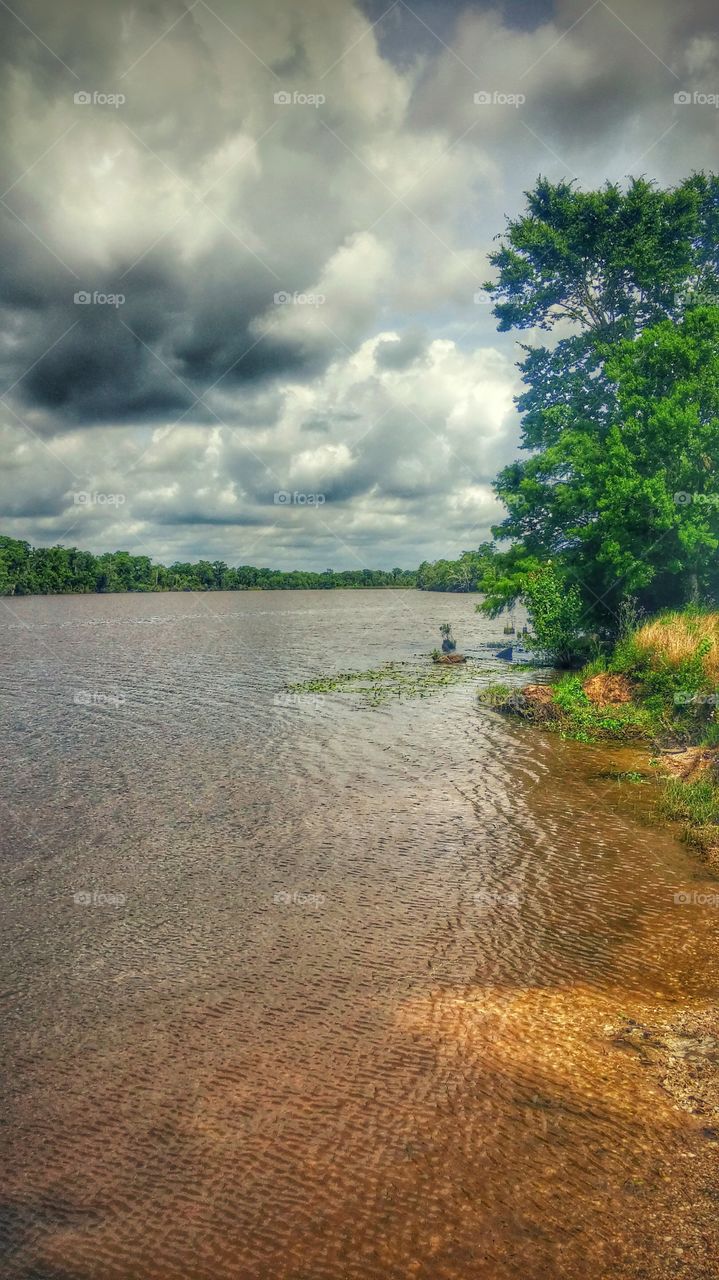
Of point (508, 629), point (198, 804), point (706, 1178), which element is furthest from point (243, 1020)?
point (508, 629)

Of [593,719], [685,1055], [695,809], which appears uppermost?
[593,719]

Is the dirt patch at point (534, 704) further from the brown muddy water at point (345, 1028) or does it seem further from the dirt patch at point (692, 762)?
the brown muddy water at point (345, 1028)

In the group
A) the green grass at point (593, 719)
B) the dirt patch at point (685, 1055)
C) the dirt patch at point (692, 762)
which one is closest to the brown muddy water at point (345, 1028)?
the dirt patch at point (685, 1055)

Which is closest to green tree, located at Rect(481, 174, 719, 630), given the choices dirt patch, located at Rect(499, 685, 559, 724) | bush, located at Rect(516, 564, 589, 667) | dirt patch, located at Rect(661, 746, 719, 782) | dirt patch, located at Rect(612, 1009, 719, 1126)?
bush, located at Rect(516, 564, 589, 667)

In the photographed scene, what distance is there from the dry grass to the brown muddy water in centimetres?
565

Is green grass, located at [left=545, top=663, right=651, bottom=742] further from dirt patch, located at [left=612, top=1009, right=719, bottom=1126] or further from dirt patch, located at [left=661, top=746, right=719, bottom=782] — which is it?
dirt patch, located at [left=612, top=1009, right=719, bottom=1126]

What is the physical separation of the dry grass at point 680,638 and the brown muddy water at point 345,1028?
5.65 m

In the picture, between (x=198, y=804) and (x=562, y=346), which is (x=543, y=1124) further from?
(x=562, y=346)

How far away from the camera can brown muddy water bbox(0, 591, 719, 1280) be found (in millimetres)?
4973

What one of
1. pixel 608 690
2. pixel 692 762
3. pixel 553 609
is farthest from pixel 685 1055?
pixel 553 609

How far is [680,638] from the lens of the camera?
21562mm

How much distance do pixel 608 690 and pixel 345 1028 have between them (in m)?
19.8

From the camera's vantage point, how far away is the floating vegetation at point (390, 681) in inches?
1222

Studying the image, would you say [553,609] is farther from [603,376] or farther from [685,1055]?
[685,1055]
